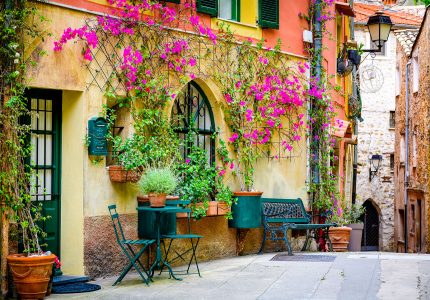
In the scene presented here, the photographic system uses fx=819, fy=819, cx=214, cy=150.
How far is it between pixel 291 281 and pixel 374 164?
80.7 ft

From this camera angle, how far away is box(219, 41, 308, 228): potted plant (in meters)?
13.0

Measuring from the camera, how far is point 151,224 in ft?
35.2

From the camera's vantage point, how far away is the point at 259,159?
1379cm

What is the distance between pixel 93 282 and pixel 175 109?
325 centimetres

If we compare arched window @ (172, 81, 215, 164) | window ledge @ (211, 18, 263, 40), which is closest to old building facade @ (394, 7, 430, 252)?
window ledge @ (211, 18, 263, 40)

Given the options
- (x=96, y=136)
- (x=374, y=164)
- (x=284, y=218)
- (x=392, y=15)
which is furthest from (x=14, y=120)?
(x=392, y=15)

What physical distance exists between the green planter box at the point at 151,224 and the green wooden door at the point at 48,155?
1138 millimetres

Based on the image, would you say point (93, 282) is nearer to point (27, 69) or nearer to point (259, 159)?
point (27, 69)

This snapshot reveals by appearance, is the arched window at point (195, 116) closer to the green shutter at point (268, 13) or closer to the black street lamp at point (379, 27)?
the green shutter at point (268, 13)

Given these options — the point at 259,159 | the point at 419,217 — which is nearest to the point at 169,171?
the point at 259,159

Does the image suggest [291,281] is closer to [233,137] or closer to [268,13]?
[233,137]

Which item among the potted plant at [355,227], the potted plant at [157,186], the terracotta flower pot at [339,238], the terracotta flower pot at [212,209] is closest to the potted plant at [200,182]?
the terracotta flower pot at [212,209]

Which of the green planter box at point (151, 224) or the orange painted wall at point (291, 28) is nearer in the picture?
the green planter box at point (151, 224)

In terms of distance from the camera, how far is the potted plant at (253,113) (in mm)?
12984
